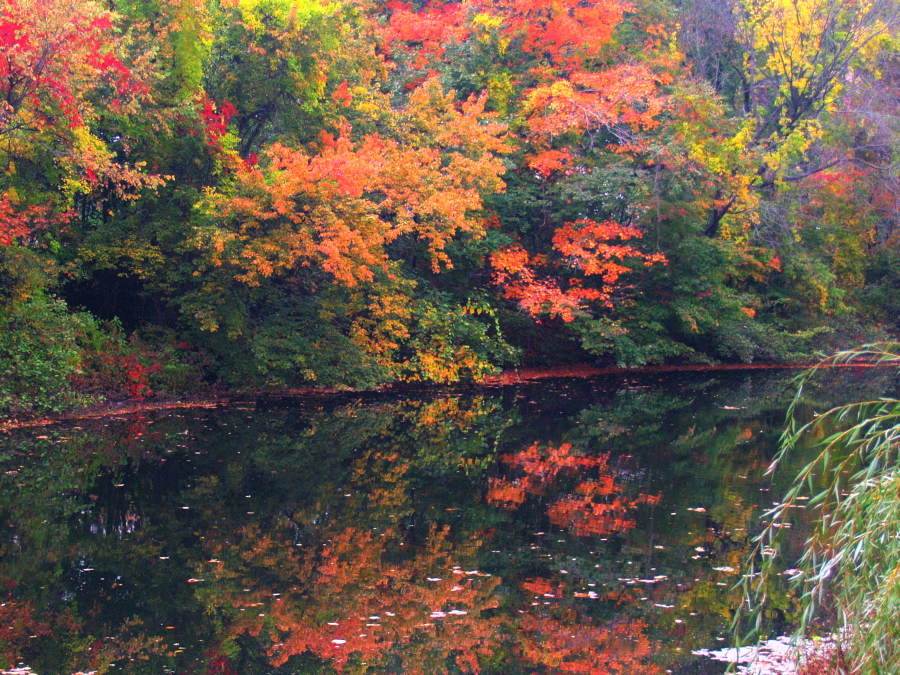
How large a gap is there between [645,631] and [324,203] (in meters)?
11.9

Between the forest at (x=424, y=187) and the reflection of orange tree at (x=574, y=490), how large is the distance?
5.76 meters

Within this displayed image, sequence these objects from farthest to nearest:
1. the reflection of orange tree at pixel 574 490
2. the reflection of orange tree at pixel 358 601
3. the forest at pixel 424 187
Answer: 1. the forest at pixel 424 187
2. the reflection of orange tree at pixel 574 490
3. the reflection of orange tree at pixel 358 601

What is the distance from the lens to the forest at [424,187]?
15.1 metres

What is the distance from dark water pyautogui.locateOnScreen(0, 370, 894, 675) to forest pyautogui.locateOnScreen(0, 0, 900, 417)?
3.01 metres

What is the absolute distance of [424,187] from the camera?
18391mm

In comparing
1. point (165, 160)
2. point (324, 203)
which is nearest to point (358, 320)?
point (324, 203)

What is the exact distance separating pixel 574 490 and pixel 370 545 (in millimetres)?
3524

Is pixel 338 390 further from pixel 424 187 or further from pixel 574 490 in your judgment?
pixel 574 490

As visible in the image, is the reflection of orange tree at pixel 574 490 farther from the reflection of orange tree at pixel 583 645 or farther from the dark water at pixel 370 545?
the reflection of orange tree at pixel 583 645

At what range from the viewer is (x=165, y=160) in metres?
17.6

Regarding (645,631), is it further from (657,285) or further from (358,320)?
(657,285)

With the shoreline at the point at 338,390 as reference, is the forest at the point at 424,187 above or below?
above

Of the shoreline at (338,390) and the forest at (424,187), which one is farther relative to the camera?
the forest at (424,187)

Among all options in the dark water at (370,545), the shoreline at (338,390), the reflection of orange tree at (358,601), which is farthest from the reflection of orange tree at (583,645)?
the shoreline at (338,390)
